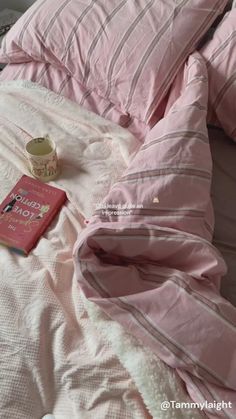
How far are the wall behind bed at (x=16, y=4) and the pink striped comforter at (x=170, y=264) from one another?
4.21ft

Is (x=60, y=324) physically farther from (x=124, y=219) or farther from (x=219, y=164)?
(x=219, y=164)

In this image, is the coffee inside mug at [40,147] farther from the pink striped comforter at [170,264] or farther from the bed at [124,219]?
the pink striped comforter at [170,264]

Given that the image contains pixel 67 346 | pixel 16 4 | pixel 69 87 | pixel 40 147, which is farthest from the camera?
pixel 16 4

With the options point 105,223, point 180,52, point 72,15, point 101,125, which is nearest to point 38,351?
point 105,223

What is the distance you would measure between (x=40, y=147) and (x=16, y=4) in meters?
1.17

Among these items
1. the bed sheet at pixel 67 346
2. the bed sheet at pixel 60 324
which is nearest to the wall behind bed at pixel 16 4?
the bed sheet at pixel 60 324

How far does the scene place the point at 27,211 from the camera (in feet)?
3.21

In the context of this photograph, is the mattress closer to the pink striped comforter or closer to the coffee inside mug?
the pink striped comforter

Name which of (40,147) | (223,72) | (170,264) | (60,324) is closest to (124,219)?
(170,264)

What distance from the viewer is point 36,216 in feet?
3.18

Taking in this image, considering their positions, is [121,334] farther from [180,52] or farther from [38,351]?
[180,52]

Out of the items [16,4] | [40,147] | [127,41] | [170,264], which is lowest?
[16,4]

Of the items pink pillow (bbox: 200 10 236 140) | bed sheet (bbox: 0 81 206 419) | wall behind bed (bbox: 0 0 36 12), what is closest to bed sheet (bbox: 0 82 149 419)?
bed sheet (bbox: 0 81 206 419)

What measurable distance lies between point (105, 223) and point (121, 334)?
21cm
